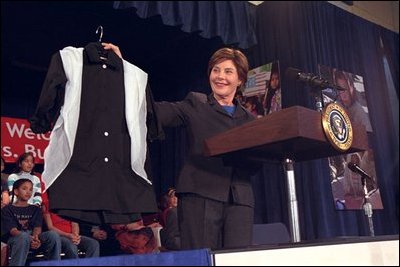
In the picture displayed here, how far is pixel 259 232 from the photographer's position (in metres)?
2.96

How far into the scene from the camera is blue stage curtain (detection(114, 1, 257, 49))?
349 centimetres

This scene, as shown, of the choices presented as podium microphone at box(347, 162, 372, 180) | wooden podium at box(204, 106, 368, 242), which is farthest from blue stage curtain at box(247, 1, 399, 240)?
wooden podium at box(204, 106, 368, 242)

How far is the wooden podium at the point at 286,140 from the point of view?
128 cm

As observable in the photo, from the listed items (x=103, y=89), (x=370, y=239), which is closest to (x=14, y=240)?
(x=103, y=89)

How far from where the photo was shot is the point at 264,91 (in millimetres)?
3980

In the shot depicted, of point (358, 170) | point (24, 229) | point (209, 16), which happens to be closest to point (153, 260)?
point (358, 170)

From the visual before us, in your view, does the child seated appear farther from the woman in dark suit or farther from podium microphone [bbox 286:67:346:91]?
podium microphone [bbox 286:67:346:91]

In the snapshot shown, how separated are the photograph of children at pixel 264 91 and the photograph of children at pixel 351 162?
39 centimetres

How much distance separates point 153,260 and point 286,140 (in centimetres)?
52

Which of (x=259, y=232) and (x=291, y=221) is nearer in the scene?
(x=291, y=221)

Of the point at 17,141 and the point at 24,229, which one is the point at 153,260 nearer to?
the point at 24,229

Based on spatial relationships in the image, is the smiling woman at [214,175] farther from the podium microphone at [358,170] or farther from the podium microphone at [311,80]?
the podium microphone at [358,170]

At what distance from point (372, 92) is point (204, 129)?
3364 millimetres

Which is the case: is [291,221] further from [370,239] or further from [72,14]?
[72,14]
